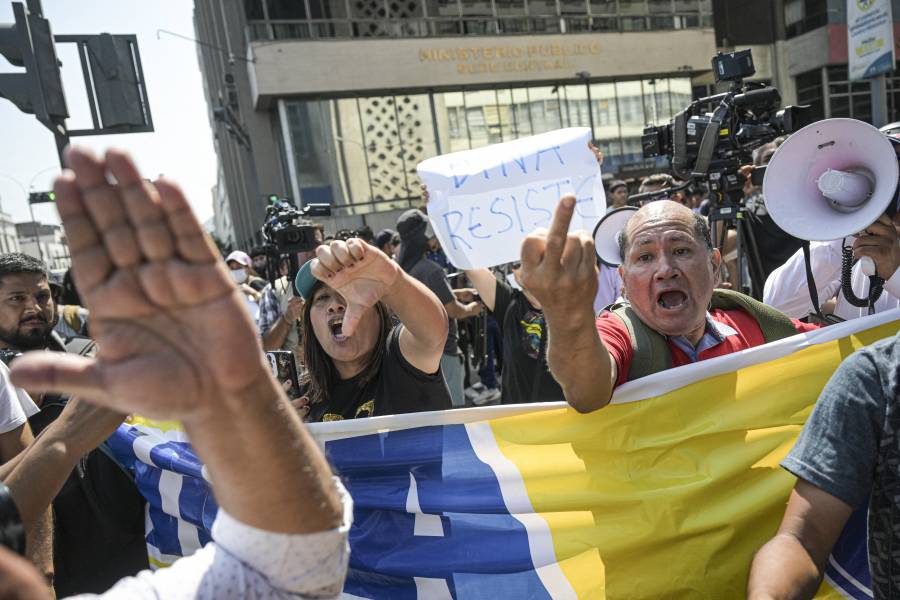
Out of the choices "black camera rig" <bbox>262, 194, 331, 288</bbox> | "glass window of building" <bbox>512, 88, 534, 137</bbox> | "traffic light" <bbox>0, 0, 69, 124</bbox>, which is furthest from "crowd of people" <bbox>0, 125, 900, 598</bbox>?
"glass window of building" <bbox>512, 88, 534, 137</bbox>

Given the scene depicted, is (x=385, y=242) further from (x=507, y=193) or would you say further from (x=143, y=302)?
(x=143, y=302)

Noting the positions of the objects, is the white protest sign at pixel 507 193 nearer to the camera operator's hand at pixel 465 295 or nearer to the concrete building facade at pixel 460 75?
the camera operator's hand at pixel 465 295

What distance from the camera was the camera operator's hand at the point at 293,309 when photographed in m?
3.76

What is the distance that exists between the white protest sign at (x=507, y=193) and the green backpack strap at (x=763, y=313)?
72 centimetres

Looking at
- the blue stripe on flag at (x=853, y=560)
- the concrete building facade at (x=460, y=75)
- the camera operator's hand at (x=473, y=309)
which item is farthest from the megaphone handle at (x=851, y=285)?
the concrete building facade at (x=460, y=75)

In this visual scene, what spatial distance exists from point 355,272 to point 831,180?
168 centimetres

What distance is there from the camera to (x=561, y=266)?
139 centimetres

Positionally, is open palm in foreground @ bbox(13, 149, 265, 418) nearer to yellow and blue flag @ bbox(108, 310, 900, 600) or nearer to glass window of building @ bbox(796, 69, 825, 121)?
yellow and blue flag @ bbox(108, 310, 900, 600)

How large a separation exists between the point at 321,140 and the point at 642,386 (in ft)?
58.7

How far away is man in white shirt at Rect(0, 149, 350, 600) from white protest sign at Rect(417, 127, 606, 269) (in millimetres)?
1871

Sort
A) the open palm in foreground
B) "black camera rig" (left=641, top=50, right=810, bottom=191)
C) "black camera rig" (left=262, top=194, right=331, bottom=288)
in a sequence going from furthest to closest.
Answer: "black camera rig" (left=262, top=194, right=331, bottom=288) < "black camera rig" (left=641, top=50, right=810, bottom=191) < the open palm in foreground

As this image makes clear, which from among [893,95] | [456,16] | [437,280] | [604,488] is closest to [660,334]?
[604,488]

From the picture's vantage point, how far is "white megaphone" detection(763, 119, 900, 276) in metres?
2.09

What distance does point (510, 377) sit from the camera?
3061 millimetres
